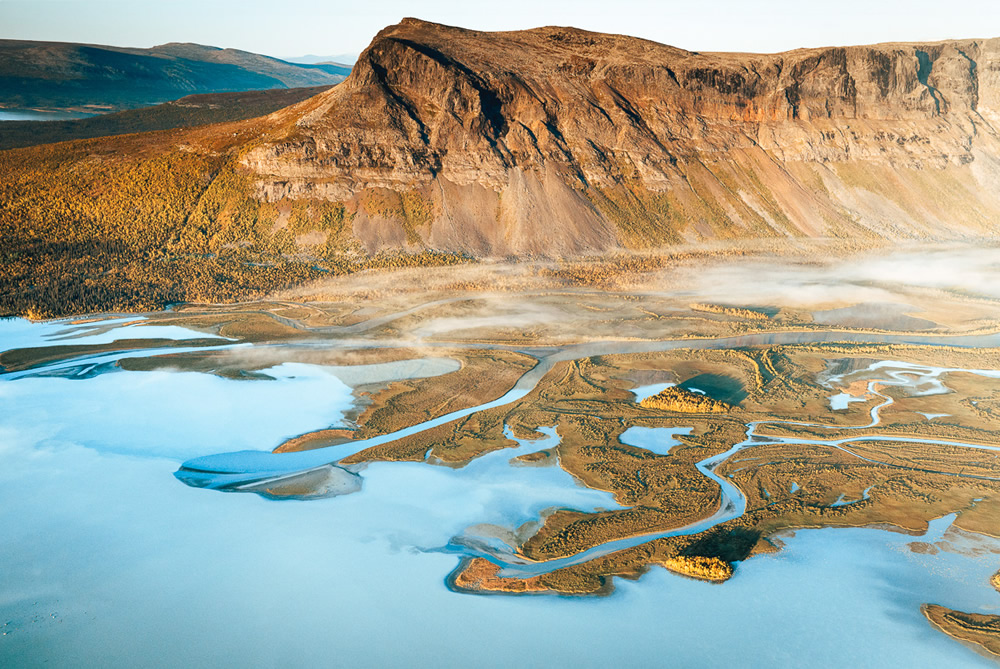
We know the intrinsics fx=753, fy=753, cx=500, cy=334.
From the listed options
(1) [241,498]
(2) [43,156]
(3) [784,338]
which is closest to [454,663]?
(1) [241,498]

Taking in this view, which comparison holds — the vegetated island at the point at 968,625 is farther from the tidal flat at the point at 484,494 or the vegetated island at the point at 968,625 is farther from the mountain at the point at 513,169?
the mountain at the point at 513,169

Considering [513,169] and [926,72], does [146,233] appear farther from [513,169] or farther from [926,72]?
[926,72]

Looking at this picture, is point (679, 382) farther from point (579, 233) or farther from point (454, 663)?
point (579, 233)

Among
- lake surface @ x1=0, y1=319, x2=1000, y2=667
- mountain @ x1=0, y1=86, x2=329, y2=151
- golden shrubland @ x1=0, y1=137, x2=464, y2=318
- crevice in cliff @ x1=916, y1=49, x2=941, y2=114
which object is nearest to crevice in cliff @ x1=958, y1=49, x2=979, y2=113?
crevice in cliff @ x1=916, y1=49, x2=941, y2=114

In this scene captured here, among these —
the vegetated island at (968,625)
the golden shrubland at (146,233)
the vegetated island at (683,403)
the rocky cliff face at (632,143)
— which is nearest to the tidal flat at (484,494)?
the vegetated island at (968,625)

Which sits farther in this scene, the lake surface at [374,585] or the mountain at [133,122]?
the mountain at [133,122]

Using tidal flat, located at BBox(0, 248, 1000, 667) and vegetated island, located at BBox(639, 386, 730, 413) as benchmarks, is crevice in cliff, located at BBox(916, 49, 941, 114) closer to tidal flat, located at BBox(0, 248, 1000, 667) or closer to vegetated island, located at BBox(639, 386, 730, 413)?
tidal flat, located at BBox(0, 248, 1000, 667)
